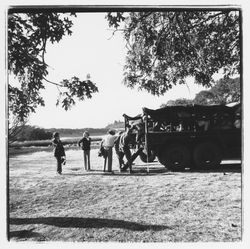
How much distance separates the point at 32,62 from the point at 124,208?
268 centimetres

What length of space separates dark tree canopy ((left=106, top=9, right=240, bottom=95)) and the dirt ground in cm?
194

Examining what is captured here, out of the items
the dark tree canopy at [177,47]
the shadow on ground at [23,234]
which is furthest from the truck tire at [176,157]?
the shadow on ground at [23,234]

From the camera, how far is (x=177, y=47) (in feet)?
15.1

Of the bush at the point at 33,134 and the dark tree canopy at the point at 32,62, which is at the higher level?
the dark tree canopy at the point at 32,62

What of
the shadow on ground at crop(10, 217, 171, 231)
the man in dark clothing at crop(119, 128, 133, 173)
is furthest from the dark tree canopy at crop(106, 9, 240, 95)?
the man in dark clothing at crop(119, 128, 133, 173)

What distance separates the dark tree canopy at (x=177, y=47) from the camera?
410 cm

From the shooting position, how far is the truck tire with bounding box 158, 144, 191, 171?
297 inches

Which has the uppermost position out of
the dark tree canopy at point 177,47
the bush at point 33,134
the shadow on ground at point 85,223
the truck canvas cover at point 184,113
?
the dark tree canopy at point 177,47

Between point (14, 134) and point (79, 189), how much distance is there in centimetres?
252

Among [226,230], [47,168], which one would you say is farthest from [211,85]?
[47,168]

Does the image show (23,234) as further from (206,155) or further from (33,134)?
(206,155)

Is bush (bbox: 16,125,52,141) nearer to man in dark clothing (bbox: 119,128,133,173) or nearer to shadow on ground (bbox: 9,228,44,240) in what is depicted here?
shadow on ground (bbox: 9,228,44,240)

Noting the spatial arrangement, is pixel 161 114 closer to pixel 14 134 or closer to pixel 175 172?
pixel 175 172

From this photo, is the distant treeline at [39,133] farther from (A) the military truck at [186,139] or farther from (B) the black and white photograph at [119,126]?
(A) the military truck at [186,139]
